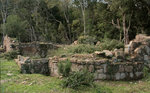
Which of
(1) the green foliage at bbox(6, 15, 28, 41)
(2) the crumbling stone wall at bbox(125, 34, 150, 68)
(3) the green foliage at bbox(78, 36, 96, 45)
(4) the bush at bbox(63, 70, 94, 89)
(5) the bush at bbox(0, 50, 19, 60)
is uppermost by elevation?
(1) the green foliage at bbox(6, 15, 28, 41)

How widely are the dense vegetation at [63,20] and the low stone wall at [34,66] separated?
1358 centimetres

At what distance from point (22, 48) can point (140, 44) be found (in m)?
9.64

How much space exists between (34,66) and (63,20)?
74.8 feet

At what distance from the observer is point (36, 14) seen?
27109 millimetres

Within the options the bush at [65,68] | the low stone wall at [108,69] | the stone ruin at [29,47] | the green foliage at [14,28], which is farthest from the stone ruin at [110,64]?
the green foliage at [14,28]

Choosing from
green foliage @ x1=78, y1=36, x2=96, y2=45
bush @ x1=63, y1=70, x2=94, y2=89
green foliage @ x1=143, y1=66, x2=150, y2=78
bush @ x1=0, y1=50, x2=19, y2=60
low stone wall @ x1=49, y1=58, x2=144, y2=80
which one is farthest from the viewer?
green foliage @ x1=78, y1=36, x2=96, y2=45

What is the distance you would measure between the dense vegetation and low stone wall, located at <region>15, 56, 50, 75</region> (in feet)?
44.5

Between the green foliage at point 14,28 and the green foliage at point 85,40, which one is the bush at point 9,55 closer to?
the green foliage at point 85,40

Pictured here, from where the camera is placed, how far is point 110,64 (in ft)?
21.2

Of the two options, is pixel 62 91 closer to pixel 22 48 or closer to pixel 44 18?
pixel 22 48

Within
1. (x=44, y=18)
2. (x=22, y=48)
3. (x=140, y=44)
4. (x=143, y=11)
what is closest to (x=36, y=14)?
(x=44, y=18)

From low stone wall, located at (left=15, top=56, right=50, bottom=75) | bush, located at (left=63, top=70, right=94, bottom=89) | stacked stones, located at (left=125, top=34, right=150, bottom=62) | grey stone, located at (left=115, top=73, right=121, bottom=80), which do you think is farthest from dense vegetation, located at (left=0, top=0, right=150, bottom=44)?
bush, located at (left=63, top=70, right=94, bottom=89)

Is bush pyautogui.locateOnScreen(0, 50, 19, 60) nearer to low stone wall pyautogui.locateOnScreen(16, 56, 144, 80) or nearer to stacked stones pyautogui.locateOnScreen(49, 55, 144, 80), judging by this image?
low stone wall pyautogui.locateOnScreen(16, 56, 144, 80)

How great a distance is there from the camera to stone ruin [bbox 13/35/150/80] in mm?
6445
